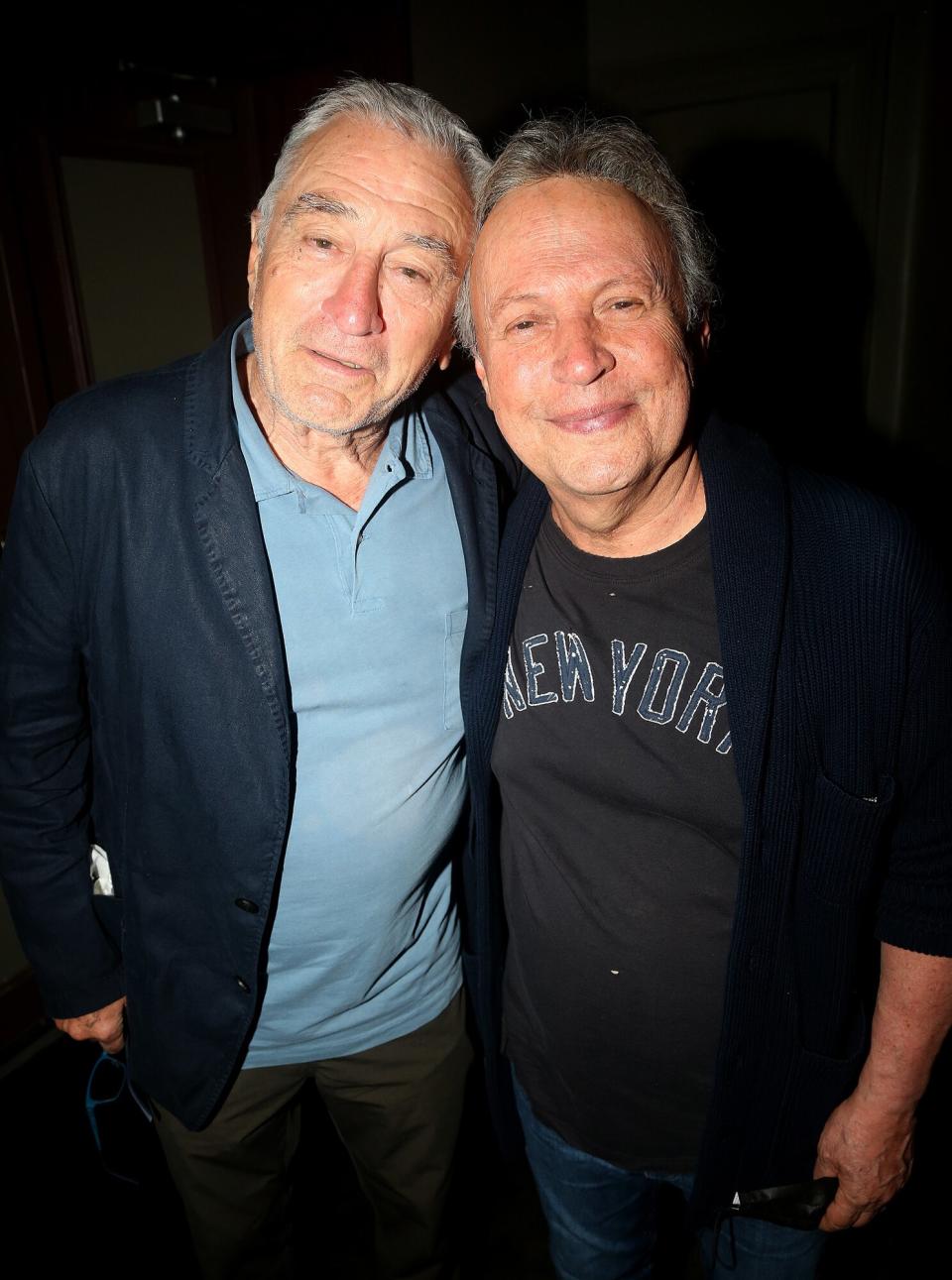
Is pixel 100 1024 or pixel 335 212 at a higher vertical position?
pixel 335 212

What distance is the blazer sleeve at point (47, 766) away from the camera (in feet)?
3.95

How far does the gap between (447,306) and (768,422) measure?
229cm

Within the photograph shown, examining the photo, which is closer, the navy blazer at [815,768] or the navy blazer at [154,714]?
the navy blazer at [815,768]

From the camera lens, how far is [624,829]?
1.17 metres

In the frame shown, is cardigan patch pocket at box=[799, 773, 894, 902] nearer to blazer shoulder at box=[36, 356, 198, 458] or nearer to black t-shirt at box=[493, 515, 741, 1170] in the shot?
black t-shirt at box=[493, 515, 741, 1170]

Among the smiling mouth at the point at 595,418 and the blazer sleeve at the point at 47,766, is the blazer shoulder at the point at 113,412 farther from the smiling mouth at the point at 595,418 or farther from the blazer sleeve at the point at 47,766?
the smiling mouth at the point at 595,418

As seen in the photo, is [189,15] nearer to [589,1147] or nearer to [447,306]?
[447,306]

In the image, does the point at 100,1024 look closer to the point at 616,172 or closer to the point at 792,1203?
the point at 792,1203

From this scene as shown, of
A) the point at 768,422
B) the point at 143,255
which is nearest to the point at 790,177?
the point at 768,422

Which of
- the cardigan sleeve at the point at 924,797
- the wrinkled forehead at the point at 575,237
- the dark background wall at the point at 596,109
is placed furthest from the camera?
the dark background wall at the point at 596,109

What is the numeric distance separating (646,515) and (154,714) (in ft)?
2.56

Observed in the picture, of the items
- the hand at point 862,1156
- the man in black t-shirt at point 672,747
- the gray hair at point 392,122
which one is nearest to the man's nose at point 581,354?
the man in black t-shirt at point 672,747

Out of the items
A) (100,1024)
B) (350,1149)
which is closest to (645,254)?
(100,1024)

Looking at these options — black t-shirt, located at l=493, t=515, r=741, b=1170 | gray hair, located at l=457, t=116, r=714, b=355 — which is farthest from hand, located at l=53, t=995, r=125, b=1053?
gray hair, located at l=457, t=116, r=714, b=355
